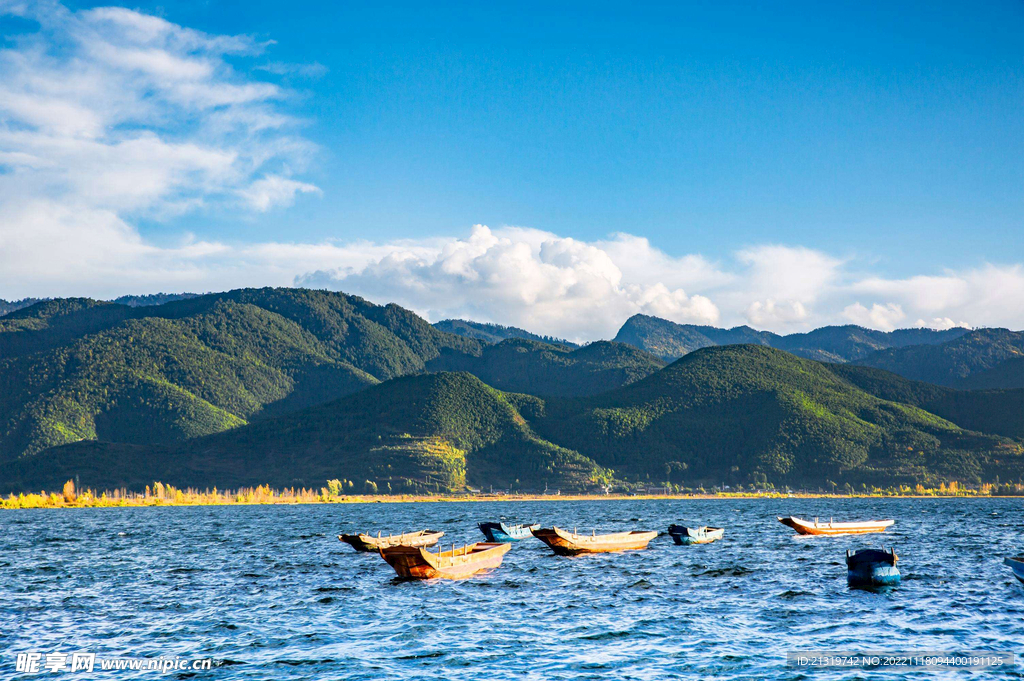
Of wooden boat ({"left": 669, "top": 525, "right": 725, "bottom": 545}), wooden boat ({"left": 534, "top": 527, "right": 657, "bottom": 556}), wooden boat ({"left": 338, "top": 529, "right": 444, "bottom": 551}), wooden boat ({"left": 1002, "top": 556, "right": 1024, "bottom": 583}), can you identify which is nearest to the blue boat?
wooden boat ({"left": 1002, "top": 556, "right": 1024, "bottom": 583})

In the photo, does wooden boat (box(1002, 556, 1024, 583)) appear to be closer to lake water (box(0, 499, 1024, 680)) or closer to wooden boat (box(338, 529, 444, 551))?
lake water (box(0, 499, 1024, 680))

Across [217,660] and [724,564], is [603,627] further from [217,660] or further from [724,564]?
[724,564]

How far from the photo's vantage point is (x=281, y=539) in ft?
342

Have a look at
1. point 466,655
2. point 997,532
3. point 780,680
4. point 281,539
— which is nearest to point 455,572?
point 466,655

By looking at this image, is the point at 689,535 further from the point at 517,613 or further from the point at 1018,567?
the point at 517,613

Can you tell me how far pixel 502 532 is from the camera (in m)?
90.7

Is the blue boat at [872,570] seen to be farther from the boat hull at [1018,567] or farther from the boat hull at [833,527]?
the boat hull at [833,527]

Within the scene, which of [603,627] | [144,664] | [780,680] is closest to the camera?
[780,680]

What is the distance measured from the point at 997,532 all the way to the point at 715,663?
89.7m

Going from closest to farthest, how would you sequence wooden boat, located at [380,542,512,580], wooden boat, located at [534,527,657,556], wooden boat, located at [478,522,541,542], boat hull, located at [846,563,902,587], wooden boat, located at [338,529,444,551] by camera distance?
boat hull, located at [846,563,902,587] → wooden boat, located at [380,542,512,580] → wooden boat, located at [534,527,657,556] → wooden boat, located at [338,529,444,551] → wooden boat, located at [478,522,541,542]

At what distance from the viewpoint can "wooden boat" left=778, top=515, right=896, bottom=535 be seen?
96875 mm

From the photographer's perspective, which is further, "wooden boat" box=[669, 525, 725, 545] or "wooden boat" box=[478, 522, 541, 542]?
"wooden boat" box=[478, 522, 541, 542]

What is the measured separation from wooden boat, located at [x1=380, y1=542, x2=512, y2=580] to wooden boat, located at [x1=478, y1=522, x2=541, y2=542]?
22208 mm

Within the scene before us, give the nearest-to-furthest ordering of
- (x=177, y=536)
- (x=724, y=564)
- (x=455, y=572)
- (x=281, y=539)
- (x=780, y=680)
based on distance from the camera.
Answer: (x=780, y=680)
(x=455, y=572)
(x=724, y=564)
(x=281, y=539)
(x=177, y=536)
